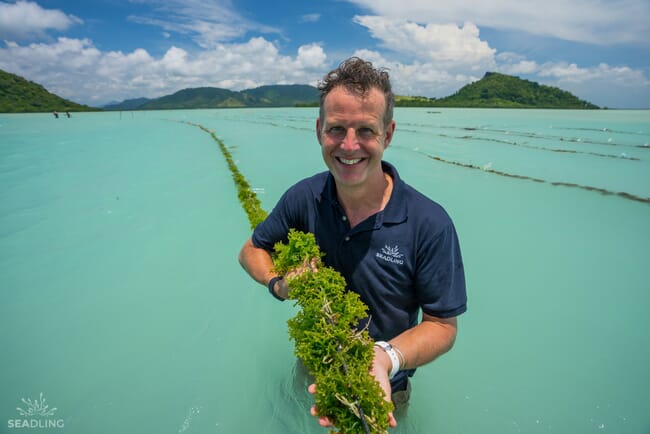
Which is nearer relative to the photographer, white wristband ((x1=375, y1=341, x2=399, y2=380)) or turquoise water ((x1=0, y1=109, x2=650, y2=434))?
white wristband ((x1=375, y1=341, x2=399, y2=380))

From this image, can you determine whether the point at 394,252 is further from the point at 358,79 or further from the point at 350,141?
the point at 358,79

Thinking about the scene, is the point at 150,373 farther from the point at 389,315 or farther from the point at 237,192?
the point at 237,192

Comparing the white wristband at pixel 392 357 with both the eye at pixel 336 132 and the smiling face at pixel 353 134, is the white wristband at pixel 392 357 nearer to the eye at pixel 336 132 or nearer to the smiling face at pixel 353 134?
the smiling face at pixel 353 134

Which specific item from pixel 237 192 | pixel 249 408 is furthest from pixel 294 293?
pixel 237 192

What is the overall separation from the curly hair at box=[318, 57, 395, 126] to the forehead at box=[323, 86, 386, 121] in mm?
30

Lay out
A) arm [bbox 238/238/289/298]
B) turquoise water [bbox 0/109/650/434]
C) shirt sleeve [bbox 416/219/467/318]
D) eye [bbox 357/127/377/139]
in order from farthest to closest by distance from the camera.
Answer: turquoise water [bbox 0/109/650/434]
arm [bbox 238/238/289/298]
eye [bbox 357/127/377/139]
shirt sleeve [bbox 416/219/467/318]

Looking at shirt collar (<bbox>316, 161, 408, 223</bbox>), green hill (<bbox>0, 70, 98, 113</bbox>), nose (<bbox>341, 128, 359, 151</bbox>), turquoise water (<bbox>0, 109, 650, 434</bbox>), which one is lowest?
turquoise water (<bbox>0, 109, 650, 434</bbox>)

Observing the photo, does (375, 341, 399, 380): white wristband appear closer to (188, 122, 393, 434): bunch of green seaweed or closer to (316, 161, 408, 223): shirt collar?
(188, 122, 393, 434): bunch of green seaweed

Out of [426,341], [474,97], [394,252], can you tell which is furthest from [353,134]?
[474,97]

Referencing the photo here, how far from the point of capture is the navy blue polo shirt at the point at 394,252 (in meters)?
2.52

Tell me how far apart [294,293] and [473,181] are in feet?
44.9

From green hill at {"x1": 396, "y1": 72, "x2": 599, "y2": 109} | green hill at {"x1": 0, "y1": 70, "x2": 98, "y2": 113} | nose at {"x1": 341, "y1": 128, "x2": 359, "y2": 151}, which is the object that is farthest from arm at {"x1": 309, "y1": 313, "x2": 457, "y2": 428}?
green hill at {"x1": 0, "y1": 70, "x2": 98, "y2": 113}

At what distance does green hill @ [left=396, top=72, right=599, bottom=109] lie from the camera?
114125 mm

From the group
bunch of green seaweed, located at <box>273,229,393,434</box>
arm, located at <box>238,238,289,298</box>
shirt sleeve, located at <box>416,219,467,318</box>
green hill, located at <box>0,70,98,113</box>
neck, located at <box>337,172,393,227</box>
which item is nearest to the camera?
bunch of green seaweed, located at <box>273,229,393,434</box>
